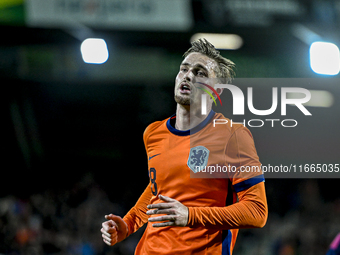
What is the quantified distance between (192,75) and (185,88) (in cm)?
9

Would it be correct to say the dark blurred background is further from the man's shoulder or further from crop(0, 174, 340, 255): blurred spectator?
the man's shoulder

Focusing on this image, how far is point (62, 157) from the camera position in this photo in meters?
7.78

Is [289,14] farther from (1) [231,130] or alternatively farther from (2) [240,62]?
(1) [231,130]

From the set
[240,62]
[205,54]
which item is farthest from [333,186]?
[205,54]

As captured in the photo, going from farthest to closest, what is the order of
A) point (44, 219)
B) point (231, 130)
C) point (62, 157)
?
1. point (62, 157)
2. point (44, 219)
3. point (231, 130)

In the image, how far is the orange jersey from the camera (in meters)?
1.73

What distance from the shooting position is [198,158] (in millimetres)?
1921

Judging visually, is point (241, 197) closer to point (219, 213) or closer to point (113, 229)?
point (219, 213)

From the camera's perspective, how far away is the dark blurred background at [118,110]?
17.8 ft

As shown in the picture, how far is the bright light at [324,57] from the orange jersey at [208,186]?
3974 mm

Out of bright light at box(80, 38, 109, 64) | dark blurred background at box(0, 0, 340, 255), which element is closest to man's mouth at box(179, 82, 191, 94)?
dark blurred background at box(0, 0, 340, 255)

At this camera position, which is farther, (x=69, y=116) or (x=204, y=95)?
(x=69, y=116)

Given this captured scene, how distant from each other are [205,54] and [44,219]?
5.70 metres

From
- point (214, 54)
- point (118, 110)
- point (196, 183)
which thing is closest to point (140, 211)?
point (196, 183)
